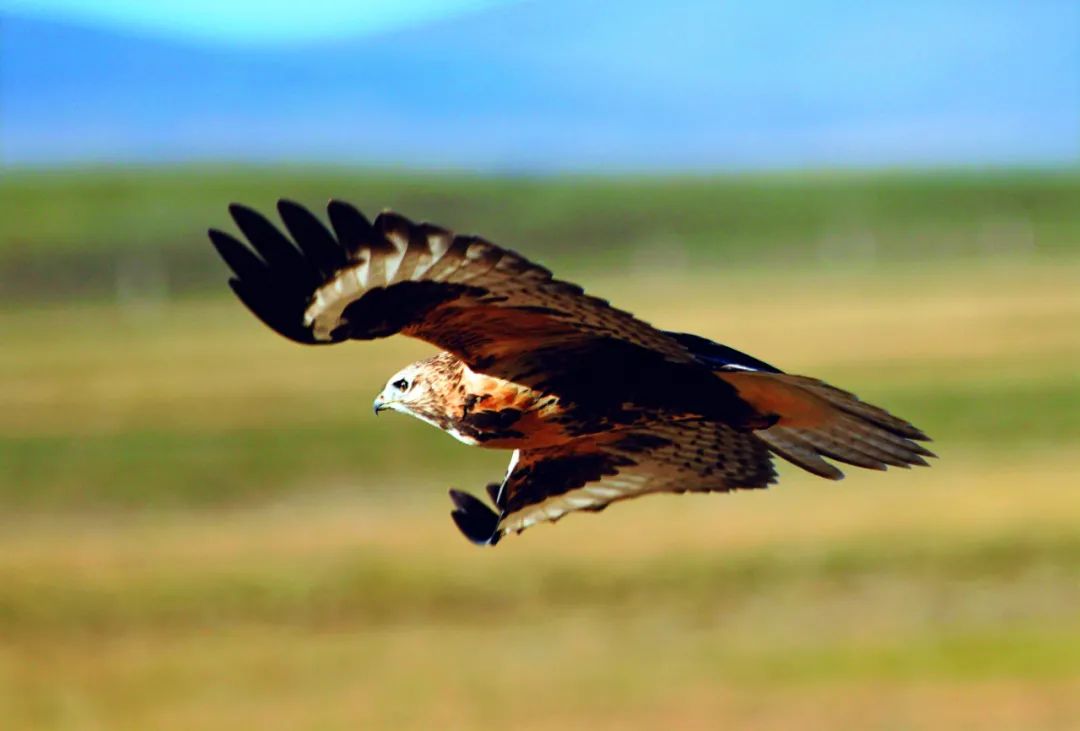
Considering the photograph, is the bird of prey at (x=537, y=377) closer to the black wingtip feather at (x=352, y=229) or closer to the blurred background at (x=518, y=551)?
the black wingtip feather at (x=352, y=229)

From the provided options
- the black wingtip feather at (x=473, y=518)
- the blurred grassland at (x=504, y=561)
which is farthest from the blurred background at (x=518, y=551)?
the black wingtip feather at (x=473, y=518)

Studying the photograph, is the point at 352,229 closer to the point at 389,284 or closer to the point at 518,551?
the point at 389,284

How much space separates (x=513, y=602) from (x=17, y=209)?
64.9m

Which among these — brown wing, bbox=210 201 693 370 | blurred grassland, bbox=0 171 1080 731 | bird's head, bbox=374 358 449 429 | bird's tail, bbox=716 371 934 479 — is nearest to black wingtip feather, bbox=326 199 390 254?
brown wing, bbox=210 201 693 370

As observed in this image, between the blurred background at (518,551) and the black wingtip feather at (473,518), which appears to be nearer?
the black wingtip feather at (473,518)

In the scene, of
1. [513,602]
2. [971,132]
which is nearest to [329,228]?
[513,602]

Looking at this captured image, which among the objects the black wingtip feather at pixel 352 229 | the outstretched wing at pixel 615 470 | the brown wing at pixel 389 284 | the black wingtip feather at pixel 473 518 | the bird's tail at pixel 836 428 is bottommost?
the black wingtip feather at pixel 473 518

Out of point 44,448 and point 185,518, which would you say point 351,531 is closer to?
point 185,518

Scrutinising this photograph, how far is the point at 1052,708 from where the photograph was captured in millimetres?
15711

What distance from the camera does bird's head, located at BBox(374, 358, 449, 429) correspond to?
163 inches

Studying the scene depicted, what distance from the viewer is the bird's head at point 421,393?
13.6 feet

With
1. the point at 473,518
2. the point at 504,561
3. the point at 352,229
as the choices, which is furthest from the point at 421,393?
the point at 504,561

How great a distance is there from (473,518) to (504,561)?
16.7 m

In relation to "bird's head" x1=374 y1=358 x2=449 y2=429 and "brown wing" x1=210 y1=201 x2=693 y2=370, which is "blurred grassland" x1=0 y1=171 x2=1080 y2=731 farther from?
"brown wing" x1=210 y1=201 x2=693 y2=370
